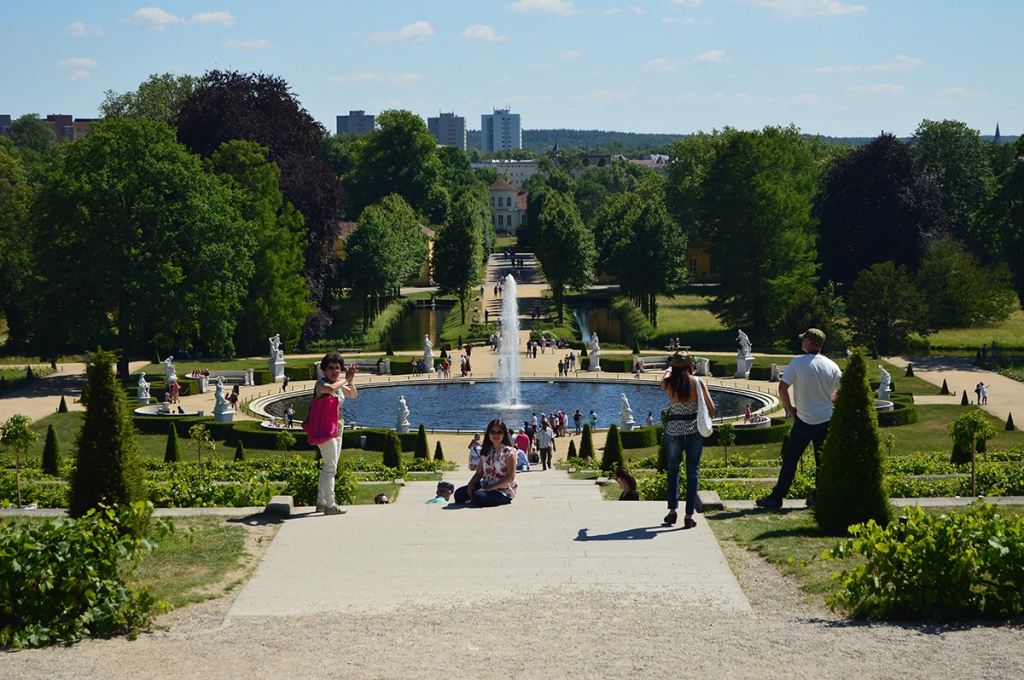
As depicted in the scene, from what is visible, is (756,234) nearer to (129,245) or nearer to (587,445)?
(129,245)

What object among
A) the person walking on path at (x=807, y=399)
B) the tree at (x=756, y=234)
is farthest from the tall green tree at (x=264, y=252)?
the person walking on path at (x=807, y=399)

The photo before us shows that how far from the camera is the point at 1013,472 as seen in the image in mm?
19859

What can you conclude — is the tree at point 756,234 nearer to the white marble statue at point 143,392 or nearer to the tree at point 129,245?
the tree at point 129,245

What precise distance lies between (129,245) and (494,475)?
40.0 m

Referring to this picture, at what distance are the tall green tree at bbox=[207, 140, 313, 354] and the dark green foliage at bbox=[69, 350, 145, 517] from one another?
153 feet

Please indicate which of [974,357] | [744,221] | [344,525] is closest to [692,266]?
[744,221]

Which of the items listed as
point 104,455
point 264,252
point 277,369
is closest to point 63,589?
point 104,455

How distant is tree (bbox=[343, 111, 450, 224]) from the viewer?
118 metres

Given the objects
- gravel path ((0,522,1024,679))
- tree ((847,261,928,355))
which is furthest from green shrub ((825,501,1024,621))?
tree ((847,261,928,355))

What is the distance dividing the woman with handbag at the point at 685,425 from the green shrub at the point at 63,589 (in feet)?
19.1

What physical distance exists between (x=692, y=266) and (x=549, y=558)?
324ft

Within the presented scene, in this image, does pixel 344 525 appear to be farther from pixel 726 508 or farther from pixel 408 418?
pixel 408 418

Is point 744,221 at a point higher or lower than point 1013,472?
higher

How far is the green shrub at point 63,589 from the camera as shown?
1018cm
